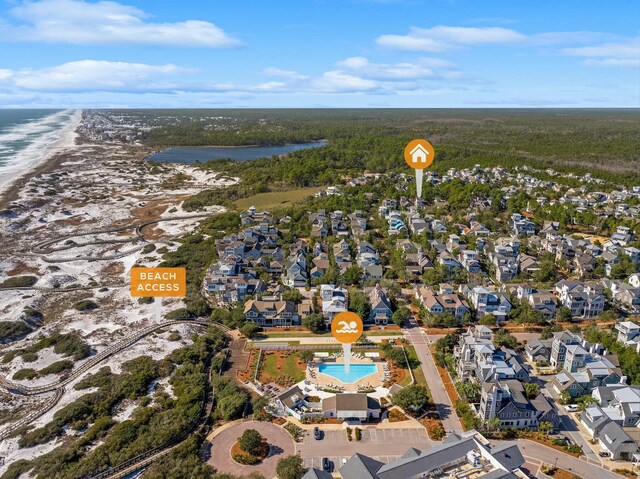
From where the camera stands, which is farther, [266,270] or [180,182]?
[180,182]

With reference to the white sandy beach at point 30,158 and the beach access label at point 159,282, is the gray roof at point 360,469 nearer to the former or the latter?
the beach access label at point 159,282

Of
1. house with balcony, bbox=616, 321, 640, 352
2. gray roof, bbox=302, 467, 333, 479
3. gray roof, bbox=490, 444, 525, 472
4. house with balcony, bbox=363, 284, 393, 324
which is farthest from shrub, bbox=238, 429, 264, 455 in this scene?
house with balcony, bbox=616, 321, 640, 352

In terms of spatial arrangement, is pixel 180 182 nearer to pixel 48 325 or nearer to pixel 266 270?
pixel 266 270

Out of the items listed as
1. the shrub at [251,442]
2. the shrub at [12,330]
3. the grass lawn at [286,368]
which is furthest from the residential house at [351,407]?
the shrub at [12,330]

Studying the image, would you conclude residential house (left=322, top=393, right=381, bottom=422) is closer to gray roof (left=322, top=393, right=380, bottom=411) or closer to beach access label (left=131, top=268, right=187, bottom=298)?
gray roof (left=322, top=393, right=380, bottom=411)

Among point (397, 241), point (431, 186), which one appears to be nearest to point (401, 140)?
point (431, 186)
